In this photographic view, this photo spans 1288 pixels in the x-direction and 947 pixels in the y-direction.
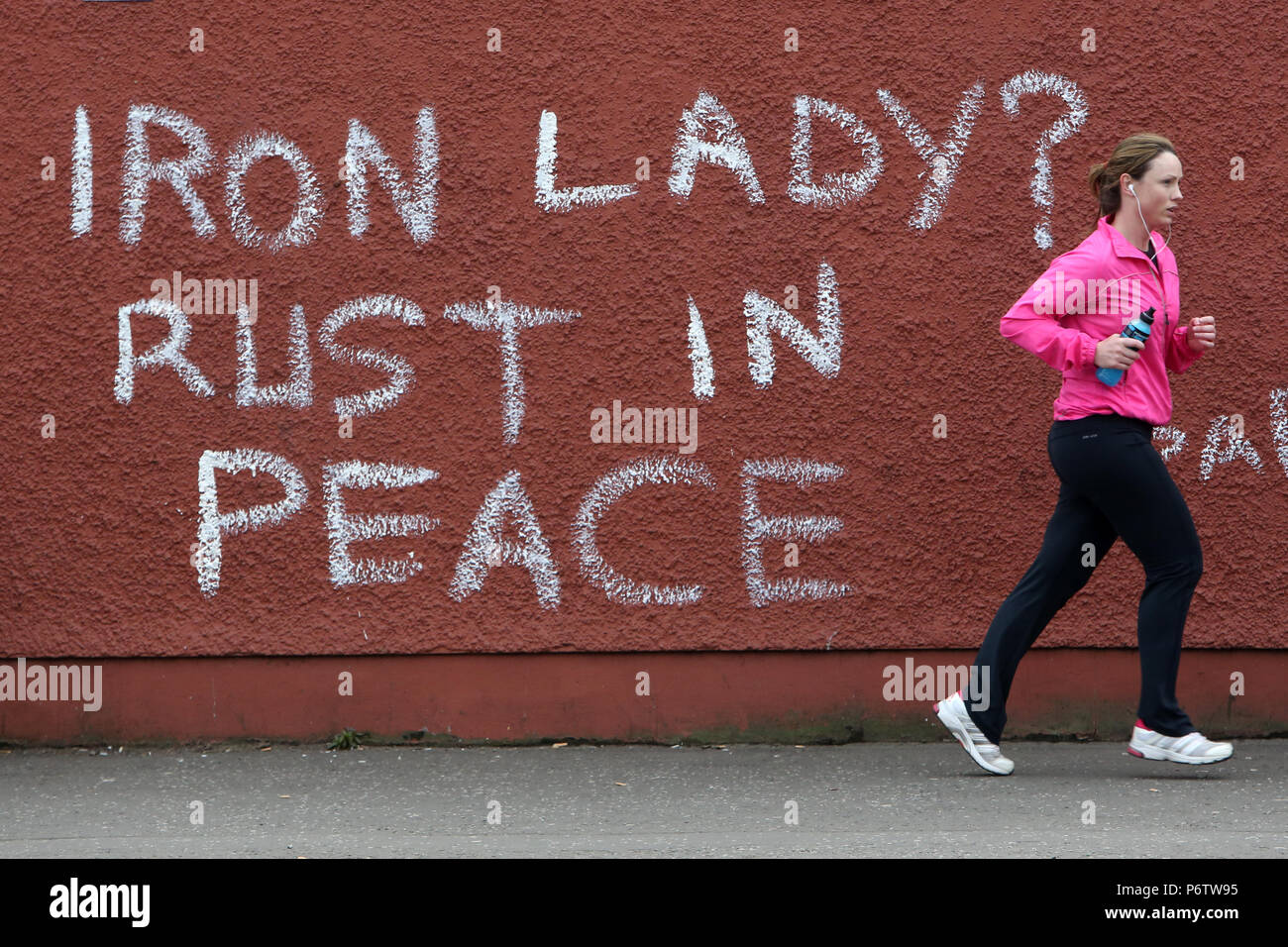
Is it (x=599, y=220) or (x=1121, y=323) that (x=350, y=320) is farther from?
(x=1121, y=323)

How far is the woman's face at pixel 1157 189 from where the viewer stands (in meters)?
4.78

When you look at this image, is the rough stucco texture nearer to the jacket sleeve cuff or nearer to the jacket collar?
the jacket collar

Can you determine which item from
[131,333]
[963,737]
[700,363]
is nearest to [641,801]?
[963,737]

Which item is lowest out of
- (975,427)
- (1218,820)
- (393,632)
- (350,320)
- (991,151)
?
(1218,820)

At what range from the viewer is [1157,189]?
4.78m

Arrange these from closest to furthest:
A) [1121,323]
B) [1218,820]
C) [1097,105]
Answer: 1. [1218,820]
2. [1121,323]
3. [1097,105]

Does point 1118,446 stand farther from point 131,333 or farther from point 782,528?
point 131,333

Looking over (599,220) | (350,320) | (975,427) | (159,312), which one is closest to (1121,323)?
(975,427)

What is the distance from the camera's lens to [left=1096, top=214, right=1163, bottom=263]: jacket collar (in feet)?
15.7

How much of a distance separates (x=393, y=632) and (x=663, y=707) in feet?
3.07

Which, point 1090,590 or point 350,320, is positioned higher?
point 350,320

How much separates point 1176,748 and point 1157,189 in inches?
64.7

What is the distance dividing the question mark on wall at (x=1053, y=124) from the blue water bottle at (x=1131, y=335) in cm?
77

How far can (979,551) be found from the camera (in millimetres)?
5406
